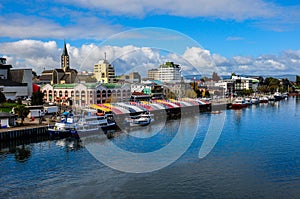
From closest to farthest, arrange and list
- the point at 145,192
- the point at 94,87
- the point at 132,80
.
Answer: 1. the point at 145,192
2. the point at 94,87
3. the point at 132,80

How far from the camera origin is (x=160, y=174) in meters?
6.09

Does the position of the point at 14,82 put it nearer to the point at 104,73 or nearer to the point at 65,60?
the point at 104,73

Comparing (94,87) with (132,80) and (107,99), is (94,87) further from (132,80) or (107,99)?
(132,80)

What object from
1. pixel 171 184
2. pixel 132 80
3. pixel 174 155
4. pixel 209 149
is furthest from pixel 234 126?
pixel 132 80

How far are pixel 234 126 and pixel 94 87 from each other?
751 cm

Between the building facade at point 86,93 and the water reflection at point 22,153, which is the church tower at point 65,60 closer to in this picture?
the building facade at point 86,93

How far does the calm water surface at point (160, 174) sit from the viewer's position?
5215 millimetres

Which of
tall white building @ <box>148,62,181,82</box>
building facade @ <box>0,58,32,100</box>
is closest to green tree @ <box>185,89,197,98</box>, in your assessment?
tall white building @ <box>148,62,181,82</box>

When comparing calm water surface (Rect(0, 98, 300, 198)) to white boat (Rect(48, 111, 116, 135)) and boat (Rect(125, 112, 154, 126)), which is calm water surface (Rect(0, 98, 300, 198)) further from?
boat (Rect(125, 112, 154, 126))

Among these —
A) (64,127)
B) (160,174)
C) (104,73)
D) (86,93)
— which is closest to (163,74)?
(104,73)

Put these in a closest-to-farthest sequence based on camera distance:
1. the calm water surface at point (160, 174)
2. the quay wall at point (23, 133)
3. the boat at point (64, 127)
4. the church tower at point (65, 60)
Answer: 1. the calm water surface at point (160, 174)
2. the quay wall at point (23, 133)
3. the boat at point (64, 127)
4. the church tower at point (65, 60)

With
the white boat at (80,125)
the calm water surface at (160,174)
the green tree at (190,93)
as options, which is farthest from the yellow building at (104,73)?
the calm water surface at (160,174)

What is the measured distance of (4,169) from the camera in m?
6.55

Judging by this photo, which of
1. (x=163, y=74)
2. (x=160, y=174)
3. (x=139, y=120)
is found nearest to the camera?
(x=160, y=174)
